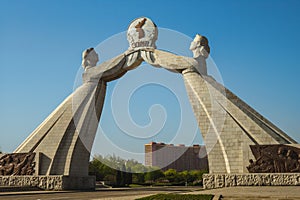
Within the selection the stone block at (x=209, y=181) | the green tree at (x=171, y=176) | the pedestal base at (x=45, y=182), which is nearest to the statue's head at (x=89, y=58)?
the pedestal base at (x=45, y=182)

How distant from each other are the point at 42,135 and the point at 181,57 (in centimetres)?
595

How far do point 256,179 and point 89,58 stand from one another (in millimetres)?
7885

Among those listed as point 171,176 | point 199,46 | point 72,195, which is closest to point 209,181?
point 72,195

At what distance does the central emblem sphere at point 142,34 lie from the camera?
13812mm

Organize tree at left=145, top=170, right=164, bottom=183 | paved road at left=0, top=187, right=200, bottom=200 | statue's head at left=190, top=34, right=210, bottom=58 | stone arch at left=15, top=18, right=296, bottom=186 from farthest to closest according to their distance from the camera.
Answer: tree at left=145, top=170, right=164, bottom=183 → statue's head at left=190, top=34, right=210, bottom=58 → stone arch at left=15, top=18, right=296, bottom=186 → paved road at left=0, top=187, right=200, bottom=200

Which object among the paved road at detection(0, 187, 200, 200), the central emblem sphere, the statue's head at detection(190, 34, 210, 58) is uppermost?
the central emblem sphere

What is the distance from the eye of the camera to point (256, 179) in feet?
34.8

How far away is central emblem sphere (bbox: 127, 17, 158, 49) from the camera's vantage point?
45.3 ft

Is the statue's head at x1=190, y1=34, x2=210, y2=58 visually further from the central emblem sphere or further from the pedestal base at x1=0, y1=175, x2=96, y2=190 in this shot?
the pedestal base at x1=0, y1=175, x2=96, y2=190

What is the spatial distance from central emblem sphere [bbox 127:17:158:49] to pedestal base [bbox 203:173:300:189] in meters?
5.80

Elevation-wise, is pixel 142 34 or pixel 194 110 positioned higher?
pixel 142 34

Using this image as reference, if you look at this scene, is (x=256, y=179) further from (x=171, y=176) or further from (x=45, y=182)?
(x=171, y=176)

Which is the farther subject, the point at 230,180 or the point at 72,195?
the point at 230,180

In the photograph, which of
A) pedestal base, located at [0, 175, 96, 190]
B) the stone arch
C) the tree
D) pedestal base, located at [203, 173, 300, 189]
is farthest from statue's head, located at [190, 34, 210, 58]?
the tree
